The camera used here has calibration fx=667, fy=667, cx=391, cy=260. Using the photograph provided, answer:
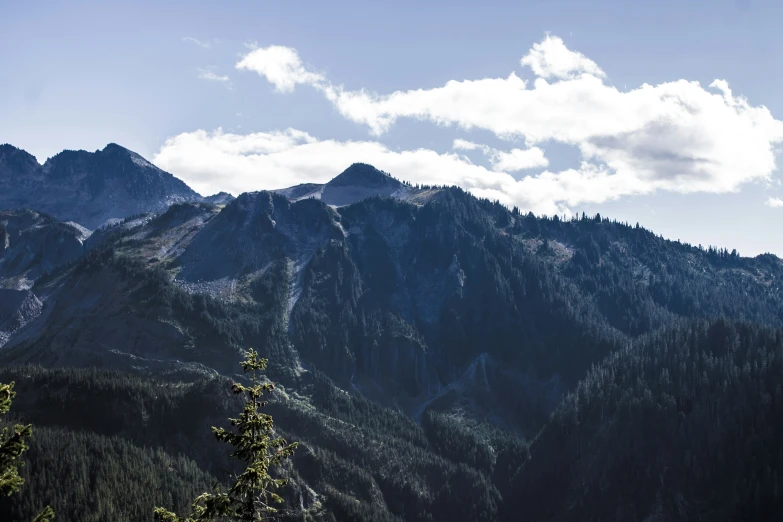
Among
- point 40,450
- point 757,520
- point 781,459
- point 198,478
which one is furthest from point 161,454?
point 781,459

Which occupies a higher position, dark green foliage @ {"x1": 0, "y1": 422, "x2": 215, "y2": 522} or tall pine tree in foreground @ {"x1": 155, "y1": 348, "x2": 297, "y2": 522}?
tall pine tree in foreground @ {"x1": 155, "y1": 348, "x2": 297, "y2": 522}

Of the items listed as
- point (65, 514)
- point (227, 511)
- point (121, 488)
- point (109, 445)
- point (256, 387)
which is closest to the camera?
point (227, 511)

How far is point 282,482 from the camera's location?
39688mm

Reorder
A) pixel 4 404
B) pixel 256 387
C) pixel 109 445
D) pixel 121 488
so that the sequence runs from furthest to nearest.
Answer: pixel 109 445, pixel 121 488, pixel 256 387, pixel 4 404

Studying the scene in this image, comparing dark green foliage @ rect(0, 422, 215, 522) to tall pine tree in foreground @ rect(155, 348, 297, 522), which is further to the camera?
dark green foliage @ rect(0, 422, 215, 522)

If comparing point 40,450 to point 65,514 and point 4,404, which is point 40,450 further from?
point 4,404

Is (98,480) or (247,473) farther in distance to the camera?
(98,480)

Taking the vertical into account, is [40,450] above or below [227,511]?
below

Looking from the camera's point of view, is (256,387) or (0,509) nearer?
(256,387)

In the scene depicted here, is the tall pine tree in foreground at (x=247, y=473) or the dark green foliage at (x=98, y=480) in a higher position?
the tall pine tree in foreground at (x=247, y=473)

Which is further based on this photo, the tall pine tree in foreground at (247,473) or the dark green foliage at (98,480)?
the dark green foliage at (98,480)

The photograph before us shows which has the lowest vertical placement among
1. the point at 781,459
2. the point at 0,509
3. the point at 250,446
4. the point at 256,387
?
the point at 0,509

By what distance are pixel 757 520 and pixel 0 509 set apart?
7862 inches

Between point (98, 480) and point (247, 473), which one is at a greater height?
point (247, 473)
